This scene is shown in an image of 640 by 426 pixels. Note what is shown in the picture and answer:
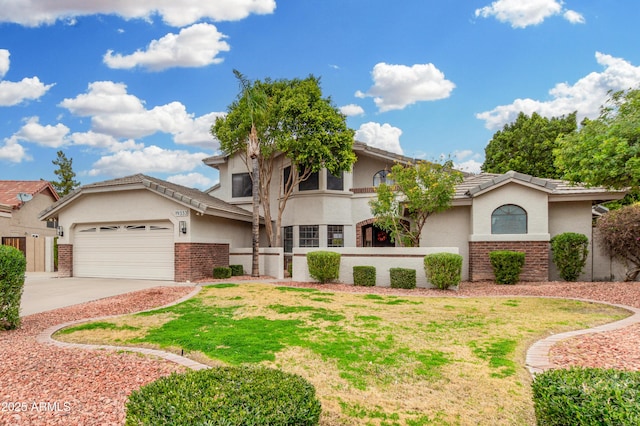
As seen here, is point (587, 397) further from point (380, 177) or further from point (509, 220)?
point (380, 177)

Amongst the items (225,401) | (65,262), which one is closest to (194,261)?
(65,262)

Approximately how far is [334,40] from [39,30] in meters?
10.9

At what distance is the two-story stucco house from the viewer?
14.8 metres

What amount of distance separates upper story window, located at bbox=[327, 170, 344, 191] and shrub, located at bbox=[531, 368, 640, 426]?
16.2m

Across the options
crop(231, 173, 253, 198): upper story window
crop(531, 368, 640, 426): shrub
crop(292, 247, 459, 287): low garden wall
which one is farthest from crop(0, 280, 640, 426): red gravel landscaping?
crop(231, 173, 253, 198): upper story window

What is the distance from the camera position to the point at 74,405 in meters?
3.90

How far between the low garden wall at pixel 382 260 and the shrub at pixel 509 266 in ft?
6.44

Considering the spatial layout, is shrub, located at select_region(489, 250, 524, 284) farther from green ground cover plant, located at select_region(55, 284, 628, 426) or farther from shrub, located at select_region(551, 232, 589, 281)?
green ground cover plant, located at select_region(55, 284, 628, 426)

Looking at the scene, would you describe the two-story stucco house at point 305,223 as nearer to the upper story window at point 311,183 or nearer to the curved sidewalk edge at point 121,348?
the upper story window at point 311,183

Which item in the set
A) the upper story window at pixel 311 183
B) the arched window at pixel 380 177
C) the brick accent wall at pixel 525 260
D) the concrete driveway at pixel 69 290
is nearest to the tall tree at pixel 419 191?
the brick accent wall at pixel 525 260

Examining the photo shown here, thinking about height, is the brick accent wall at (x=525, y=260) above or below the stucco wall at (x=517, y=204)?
below

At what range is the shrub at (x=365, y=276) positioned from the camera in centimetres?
1386

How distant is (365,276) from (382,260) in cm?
90

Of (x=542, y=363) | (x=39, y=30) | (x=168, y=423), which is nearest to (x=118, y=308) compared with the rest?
(x=168, y=423)
